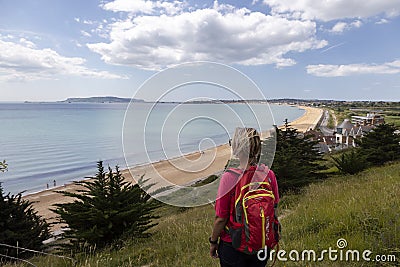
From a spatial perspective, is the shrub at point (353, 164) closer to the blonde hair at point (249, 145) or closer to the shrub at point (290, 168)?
the shrub at point (290, 168)

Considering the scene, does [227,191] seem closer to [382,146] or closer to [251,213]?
[251,213]

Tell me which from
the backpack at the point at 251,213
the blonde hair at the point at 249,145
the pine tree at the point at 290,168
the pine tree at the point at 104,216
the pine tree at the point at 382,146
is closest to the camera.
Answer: the backpack at the point at 251,213

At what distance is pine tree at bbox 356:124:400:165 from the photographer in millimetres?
15977

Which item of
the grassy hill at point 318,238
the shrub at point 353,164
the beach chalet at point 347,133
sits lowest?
the beach chalet at point 347,133

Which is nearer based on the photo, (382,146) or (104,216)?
(104,216)

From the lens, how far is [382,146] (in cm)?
1622

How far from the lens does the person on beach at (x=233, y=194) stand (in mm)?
2340

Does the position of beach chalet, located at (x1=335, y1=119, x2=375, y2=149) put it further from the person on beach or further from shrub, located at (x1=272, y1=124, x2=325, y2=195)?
the person on beach

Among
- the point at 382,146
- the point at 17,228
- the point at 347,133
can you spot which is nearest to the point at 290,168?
the point at 382,146

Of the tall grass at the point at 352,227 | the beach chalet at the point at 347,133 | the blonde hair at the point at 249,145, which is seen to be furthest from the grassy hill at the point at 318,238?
the beach chalet at the point at 347,133

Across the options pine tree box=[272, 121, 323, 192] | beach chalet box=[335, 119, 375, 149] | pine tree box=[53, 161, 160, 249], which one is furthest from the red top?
beach chalet box=[335, 119, 375, 149]

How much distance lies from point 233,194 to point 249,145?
16.1 inches

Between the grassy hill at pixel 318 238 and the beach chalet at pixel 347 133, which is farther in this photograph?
the beach chalet at pixel 347 133

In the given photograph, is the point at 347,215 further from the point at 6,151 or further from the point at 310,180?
the point at 6,151
